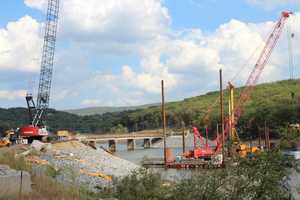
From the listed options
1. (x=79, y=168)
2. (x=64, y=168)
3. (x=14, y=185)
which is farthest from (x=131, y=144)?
(x=14, y=185)

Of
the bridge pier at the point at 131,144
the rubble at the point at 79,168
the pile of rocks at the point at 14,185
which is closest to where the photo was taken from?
the pile of rocks at the point at 14,185

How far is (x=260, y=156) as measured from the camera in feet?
37.0

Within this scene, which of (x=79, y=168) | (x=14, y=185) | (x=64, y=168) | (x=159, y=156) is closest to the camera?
(x=14, y=185)

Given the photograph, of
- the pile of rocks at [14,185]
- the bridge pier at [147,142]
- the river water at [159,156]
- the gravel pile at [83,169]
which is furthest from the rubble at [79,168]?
the bridge pier at [147,142]

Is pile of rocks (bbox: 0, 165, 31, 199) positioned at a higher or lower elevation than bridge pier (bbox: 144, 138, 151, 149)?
lower

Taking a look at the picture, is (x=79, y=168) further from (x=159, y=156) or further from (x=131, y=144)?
(x=131, y=144)

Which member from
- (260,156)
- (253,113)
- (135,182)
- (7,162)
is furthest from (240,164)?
(253,113)

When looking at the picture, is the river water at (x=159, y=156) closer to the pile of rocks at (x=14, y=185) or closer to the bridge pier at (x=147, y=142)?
the pile of rocks at (x=14, y=185)

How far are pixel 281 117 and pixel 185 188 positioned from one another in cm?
13611

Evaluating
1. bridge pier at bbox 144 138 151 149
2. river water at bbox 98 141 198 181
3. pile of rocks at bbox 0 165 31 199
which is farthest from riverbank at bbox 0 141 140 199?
bridge pier at bbox 144 138 151 149

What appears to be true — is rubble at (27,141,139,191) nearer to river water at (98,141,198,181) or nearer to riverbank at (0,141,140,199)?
riverbank at (0,141,140,199)

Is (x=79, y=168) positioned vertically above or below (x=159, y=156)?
above

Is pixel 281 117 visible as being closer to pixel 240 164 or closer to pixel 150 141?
pixel 150 141

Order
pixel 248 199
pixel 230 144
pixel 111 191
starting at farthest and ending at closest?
pixel 111 191
pixel 230 144
pixel 248 199
